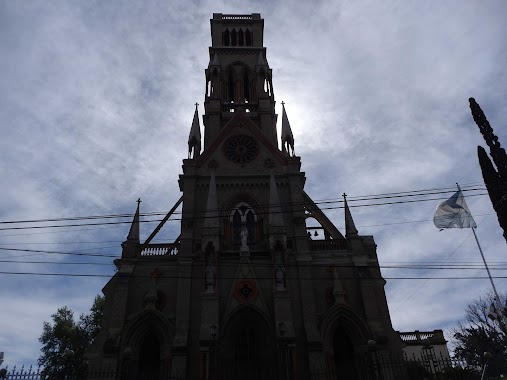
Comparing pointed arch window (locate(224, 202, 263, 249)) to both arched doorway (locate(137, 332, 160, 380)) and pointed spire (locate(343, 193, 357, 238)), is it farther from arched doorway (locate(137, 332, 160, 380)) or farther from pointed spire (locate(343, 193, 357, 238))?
arched doorway (locate(137, 332, 160, 380))

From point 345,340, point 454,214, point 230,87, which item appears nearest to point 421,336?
point 345,340

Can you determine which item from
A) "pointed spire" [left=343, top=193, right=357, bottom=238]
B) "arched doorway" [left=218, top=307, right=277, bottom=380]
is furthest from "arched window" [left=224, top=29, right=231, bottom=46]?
"arched doorway" [left=218, top=307, right=277, bottom=380]

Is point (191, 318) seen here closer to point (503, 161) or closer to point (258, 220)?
point (258, 220)

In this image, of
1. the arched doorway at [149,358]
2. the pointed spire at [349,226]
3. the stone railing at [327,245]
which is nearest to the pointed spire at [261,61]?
the pointed spire at [349,226]

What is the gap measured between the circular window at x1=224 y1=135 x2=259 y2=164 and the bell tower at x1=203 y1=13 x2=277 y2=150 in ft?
5.59

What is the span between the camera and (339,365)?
24.7 m

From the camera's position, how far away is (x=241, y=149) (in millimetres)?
32500

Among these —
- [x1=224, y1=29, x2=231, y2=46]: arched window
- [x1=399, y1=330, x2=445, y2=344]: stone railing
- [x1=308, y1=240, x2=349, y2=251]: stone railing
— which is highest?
[x1=224, y1=29, x2=231, y2=46]: arched window

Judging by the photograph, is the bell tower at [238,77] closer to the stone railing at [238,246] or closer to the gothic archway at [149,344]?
the stone railing at [238,246]

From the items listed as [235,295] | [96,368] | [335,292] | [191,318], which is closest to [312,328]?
[335,292]

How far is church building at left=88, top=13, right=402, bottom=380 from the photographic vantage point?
23000 millimetres

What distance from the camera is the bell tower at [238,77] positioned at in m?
35.8

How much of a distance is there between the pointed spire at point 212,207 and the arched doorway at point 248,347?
19.6ft

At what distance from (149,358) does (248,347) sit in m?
6.10
